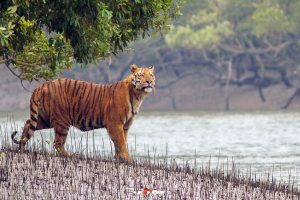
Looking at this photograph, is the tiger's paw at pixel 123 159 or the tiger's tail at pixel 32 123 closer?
the tiger's paw at pixel 123 159

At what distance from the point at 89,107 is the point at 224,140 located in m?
18.7

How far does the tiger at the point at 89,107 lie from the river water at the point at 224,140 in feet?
1.46

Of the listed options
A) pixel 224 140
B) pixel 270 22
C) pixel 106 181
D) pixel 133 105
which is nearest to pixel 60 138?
pixel 133 105

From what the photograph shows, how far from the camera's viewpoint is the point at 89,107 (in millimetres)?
20547

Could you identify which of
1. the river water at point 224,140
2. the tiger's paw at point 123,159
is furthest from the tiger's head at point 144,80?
the tiger's paw at point 123,159

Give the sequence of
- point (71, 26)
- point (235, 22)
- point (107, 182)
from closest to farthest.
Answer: point (71, 26) < point (107, 182) < point (235, 22)

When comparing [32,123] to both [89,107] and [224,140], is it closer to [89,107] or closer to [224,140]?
[89,107]

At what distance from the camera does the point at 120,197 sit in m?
15.5

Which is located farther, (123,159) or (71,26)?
(123,159)

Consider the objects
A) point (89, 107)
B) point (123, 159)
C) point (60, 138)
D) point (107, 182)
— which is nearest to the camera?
point (107, 182)

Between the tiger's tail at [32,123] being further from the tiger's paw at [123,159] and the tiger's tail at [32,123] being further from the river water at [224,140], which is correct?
the tiger's paw at [123,159]

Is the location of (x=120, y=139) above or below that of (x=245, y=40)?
below

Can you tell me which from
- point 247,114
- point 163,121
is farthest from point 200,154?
point 247,114

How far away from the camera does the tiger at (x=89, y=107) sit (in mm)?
20156
